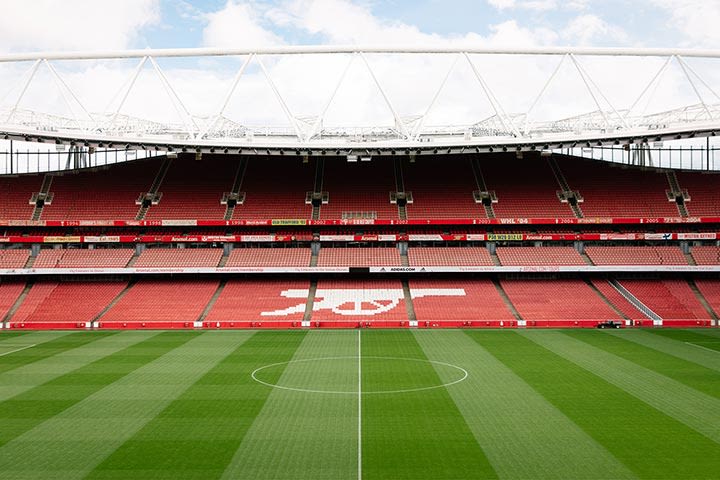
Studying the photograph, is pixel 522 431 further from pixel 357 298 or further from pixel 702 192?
pixel 702 192

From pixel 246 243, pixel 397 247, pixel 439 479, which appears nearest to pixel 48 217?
pixel 246 243

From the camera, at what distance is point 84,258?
54250mm

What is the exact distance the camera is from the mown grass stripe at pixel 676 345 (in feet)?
107

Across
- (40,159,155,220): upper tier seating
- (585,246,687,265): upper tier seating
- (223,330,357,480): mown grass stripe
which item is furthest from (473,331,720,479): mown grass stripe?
(40,159,155,220): upper tier seating

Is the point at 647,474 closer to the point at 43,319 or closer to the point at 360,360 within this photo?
the point at 360,360

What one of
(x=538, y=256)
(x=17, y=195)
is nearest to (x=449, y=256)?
(x=538, y=256)

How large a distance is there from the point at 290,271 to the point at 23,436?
3249 cm

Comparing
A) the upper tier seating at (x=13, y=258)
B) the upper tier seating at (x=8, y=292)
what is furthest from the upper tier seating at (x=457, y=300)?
the upper tier seating at (x=13, y=258)

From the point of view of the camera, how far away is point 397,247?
56000 mm

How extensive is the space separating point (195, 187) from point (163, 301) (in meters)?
13.4

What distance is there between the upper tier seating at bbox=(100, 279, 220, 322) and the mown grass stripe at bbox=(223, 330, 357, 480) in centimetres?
2020

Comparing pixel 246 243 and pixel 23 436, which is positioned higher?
pixel 246 243

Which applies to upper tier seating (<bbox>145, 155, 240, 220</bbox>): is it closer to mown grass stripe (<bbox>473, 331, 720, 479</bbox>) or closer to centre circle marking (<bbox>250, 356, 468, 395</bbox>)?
centre circle marking (<bbox>250, 356, 468, 395</bbox>)

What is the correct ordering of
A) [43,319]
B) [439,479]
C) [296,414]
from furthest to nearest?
[43,319] < [296,414] < [439,479]
